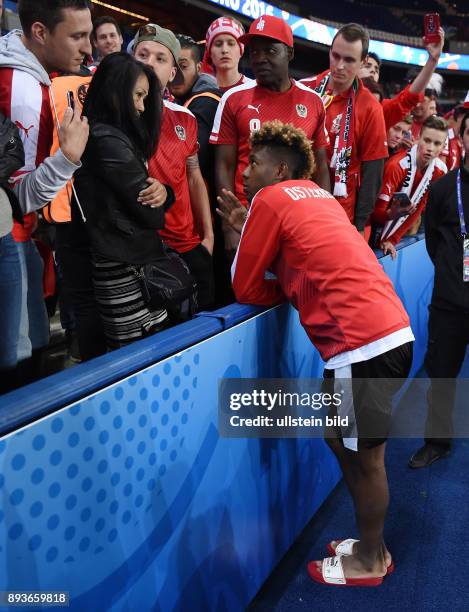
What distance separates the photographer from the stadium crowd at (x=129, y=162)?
4.92 ft

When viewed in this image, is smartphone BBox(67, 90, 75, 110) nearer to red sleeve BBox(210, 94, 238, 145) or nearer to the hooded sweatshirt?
the hooded sweatshirt

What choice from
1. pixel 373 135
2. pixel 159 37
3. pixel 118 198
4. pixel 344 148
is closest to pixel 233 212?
pixel 118 198

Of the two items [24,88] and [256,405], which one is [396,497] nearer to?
[256,405]

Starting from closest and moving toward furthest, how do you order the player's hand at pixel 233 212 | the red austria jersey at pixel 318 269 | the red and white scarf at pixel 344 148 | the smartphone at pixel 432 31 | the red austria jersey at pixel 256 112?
1. the red austria jersey at pixel 318 269
2. the player's hand at pixel 233 212
3. the red austria jersey at pixel 256 112
4. the red and white scarf at pixel 344 148
5. the smartphone at pixel 432 31

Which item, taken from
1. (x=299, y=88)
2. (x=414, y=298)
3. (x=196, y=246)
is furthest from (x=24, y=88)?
(x=414, y=298)

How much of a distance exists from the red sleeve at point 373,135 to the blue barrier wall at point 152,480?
4.21 ft

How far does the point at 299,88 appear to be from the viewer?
7.73 ft

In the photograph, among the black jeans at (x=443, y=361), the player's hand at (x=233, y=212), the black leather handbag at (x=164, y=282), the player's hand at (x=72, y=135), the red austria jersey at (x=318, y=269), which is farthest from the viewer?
the black jeans at (x=443, y=361)

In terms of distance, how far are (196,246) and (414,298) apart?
1.64 m

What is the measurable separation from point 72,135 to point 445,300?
5.87ft

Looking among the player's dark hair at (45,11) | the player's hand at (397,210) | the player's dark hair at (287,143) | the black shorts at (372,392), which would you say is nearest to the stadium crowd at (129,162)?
the player's dark hair at (45,11)

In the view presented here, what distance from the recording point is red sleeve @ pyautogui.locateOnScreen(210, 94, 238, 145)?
7.62 ft

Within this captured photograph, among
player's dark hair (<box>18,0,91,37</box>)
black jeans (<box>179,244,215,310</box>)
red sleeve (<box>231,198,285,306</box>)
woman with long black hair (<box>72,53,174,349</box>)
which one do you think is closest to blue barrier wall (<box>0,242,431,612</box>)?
red sleeve (<box>231,198,285,306</box>)

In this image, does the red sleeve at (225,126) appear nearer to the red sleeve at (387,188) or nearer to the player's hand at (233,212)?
the player's hand at (233,212)
